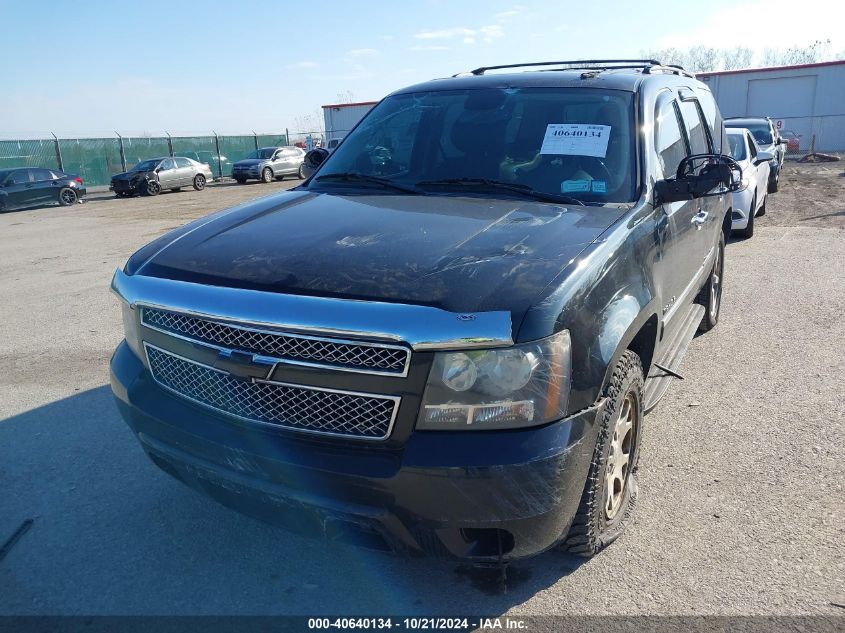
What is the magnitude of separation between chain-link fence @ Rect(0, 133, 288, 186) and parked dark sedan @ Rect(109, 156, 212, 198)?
7.25 metres

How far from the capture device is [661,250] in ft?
11.0

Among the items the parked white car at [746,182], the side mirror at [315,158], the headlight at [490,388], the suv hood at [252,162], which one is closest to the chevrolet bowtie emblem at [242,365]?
the headlight at [490,388]

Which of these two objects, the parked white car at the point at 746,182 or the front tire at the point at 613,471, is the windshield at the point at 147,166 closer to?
the parked white car at the point at 746,182

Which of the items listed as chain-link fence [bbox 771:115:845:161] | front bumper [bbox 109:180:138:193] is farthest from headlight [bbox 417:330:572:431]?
chain-link fence [bbox 771:115:845:161]

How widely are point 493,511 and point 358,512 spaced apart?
1.45 ft

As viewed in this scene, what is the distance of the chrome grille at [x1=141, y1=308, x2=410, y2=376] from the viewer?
218 cm

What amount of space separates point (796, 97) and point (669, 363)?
142 ft

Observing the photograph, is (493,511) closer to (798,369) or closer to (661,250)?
(661,250)

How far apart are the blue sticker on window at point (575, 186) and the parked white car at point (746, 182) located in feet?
22.3

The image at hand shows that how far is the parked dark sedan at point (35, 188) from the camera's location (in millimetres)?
23016

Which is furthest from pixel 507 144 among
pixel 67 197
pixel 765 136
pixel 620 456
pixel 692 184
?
pixel 67 197

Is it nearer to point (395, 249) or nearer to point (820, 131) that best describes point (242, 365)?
point (395, 249)

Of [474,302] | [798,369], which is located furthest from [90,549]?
[798,369]

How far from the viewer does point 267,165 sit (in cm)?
3020
